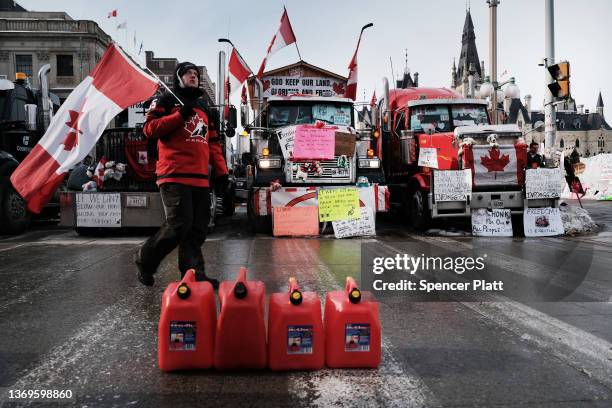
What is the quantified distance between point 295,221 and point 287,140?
5.34 ft

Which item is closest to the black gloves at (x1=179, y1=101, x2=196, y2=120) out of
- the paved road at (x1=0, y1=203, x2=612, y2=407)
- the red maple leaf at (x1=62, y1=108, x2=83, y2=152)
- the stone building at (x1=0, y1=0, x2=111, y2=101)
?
the red maple leaf at (x1=62, y1=108, x2=83, y2=152)

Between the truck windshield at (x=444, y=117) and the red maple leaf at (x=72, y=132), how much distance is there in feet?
30.0

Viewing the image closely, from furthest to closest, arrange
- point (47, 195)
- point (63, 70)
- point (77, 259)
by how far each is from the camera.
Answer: point (63, 70), point (77, 259), point (47, 195)

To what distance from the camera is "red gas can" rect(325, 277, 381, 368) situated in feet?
9.95

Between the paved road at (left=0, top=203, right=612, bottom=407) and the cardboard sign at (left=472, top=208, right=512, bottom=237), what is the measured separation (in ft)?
12.6

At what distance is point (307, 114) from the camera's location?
38.8ft

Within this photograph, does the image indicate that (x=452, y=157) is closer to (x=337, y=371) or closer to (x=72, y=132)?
(x=72, y=132)

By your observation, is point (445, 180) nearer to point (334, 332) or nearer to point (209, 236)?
point (209, 236)

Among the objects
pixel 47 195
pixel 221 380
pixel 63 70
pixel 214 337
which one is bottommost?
pixel 221 380

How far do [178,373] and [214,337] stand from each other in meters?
0.27

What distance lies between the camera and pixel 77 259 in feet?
24.8

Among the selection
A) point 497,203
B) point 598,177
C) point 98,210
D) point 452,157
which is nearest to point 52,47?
point 598,177

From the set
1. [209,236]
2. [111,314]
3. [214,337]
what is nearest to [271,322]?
[214,337]

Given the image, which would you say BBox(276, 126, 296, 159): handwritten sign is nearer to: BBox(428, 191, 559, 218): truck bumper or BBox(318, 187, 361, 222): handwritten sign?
BBox(318, 187, 361, 222): handwritten sign
